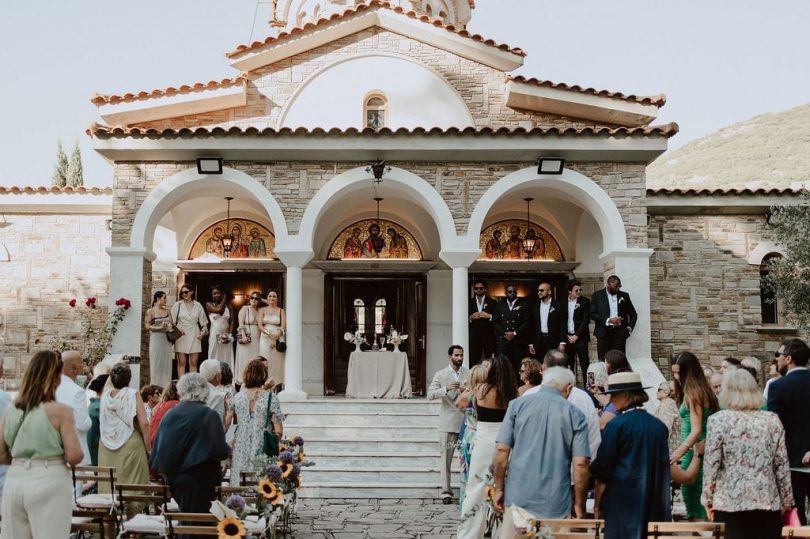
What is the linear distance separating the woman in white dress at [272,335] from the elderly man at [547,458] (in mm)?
8295

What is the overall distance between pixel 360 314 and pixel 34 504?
11.8 meters

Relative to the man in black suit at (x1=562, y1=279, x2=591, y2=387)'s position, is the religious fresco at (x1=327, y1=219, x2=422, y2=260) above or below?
above

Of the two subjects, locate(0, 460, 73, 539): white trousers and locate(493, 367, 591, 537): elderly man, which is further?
locate(493, 367, 591, 537): elderly man

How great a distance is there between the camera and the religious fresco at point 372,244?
1697 cm

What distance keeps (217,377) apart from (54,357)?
249 centimetres

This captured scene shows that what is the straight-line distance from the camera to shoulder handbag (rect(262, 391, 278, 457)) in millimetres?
7996

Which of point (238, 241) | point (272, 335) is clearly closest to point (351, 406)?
point (272, 335)

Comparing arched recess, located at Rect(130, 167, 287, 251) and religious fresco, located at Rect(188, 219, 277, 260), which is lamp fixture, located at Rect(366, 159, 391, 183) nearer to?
arched recess, located at Rect(130, 167, 287, 251)

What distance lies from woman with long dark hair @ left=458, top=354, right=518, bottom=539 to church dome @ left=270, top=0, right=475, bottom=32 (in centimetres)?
1537

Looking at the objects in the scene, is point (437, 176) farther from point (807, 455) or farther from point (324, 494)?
point (807, 455)

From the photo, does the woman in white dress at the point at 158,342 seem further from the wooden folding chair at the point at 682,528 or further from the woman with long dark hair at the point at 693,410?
the wooden folding chair at the point at 682,528

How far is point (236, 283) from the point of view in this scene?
16844mm

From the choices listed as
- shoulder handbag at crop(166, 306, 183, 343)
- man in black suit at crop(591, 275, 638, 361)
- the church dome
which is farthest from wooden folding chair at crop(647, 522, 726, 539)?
the church dome

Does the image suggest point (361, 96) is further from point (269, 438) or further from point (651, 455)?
point (651, 455)
